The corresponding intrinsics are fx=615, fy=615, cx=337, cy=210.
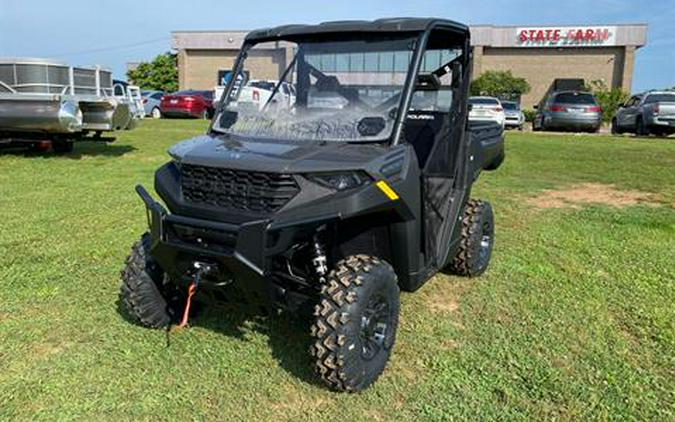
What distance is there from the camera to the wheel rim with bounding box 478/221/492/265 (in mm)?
4923

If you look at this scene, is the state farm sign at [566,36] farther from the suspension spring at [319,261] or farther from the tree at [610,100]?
the suspension spring at [319,261]

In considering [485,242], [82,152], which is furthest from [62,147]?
[485,242]

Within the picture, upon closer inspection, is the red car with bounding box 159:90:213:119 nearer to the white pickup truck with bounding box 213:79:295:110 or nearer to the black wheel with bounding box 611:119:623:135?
the black wheel with bounding box 611:119:623:135

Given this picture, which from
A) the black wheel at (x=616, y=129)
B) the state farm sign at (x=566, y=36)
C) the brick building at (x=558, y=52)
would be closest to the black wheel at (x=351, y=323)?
the black wheel at (x=616, y=129)

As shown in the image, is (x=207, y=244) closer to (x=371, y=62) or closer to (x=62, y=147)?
(x=371, y=62)

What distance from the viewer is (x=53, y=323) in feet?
12.6

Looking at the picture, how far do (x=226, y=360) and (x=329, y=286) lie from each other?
0.84m

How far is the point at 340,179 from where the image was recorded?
2.96 meters

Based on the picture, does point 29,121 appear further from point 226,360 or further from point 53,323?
point 226,360

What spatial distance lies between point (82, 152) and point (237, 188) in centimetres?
1086

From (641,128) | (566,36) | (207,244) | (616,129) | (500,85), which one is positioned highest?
(566,36)

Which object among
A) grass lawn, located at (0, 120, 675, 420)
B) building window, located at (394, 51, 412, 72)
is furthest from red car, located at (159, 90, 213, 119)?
building window, located at (394, 51, 412, 72)

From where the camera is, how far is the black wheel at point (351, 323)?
9.57ft

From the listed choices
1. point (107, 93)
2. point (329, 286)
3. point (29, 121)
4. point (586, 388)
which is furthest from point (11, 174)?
point (586, 388)
